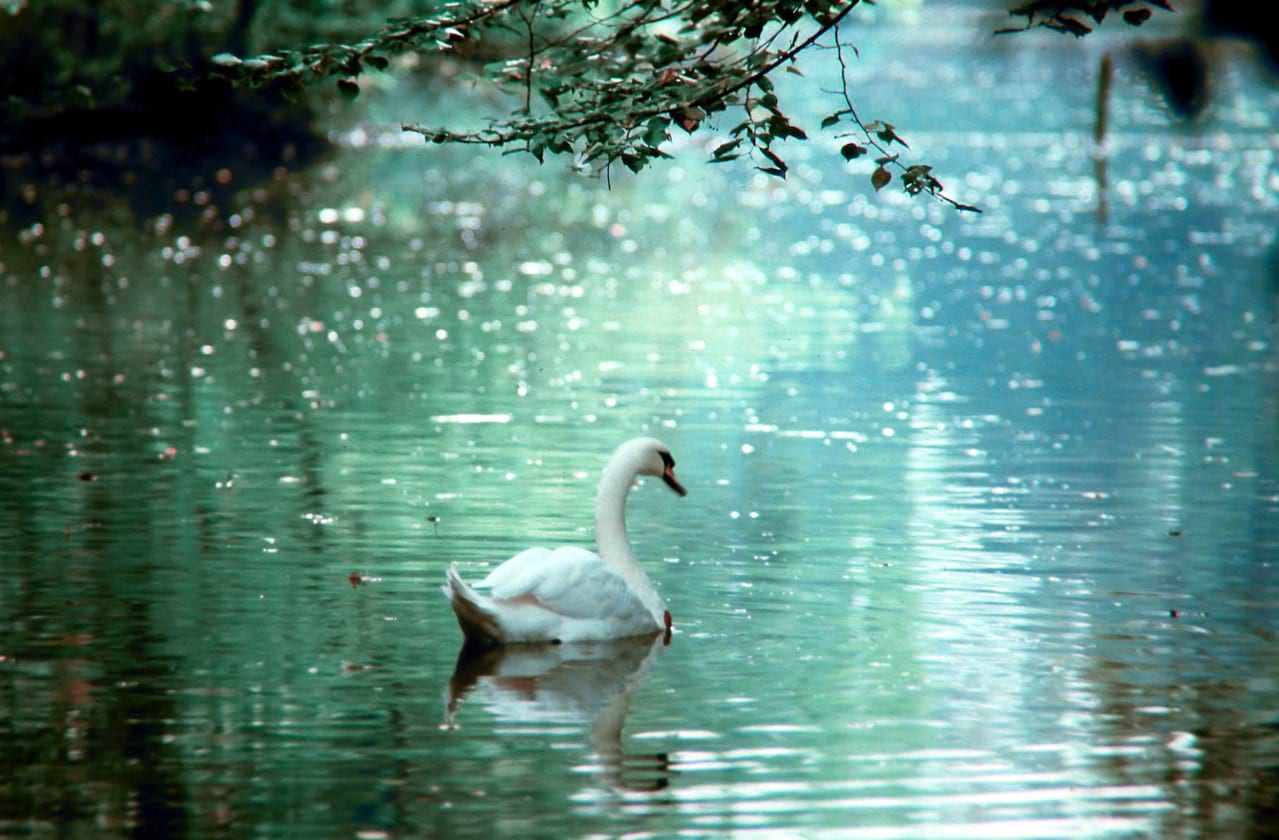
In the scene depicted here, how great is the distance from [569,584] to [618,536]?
68cm

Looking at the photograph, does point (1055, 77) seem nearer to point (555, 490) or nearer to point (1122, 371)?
point (1122, 371)

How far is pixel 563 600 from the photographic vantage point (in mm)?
10469

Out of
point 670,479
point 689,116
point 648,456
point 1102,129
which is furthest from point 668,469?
point 1102,129

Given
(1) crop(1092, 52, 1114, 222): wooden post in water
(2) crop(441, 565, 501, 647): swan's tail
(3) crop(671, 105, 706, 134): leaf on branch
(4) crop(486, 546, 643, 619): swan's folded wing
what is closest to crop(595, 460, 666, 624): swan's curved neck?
(4) crop(486, 546, 643, 619): swan's folded wing

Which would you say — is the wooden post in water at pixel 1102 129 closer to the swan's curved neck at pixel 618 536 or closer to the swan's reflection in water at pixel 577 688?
the swan's curved neck at pixel 618 536

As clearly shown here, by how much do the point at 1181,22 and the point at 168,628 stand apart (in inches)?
395

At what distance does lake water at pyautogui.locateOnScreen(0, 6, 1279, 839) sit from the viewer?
27.3 feet

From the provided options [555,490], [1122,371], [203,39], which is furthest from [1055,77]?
[555,490]

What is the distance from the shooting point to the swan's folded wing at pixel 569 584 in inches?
→ 406

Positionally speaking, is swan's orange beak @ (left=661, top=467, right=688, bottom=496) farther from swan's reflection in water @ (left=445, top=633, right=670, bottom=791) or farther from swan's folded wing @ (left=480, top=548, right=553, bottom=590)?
swan's folded wing @ (left=480, top=548, right=553, bottom=590)

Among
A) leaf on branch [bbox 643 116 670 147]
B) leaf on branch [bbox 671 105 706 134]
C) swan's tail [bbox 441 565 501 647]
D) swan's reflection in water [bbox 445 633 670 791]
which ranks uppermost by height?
leaf on branch [bbox 671 105 706 134]

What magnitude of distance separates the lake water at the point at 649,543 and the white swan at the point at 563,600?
0.51 ft

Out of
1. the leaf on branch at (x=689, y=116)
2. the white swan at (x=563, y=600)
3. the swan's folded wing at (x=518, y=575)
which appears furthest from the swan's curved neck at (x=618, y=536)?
the leaf on branch at (x=689, y=116)

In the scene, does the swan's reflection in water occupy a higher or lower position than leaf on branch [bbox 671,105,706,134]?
lower
